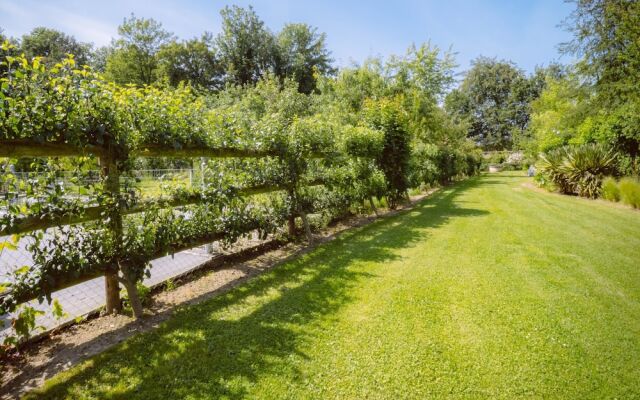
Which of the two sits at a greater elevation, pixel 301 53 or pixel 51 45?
pixel 51 45

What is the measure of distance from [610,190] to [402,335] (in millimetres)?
12737

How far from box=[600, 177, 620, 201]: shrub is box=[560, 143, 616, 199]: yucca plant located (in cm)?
58

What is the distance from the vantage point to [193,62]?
41.1 metres

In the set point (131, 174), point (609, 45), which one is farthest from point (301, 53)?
point (131, 174)

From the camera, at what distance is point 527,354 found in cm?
284

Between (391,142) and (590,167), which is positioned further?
(590,167)

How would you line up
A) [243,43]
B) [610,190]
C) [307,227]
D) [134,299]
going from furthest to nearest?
[243,43], [610,190], [307,227], [134,299]

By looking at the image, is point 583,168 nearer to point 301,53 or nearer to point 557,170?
point 557,170

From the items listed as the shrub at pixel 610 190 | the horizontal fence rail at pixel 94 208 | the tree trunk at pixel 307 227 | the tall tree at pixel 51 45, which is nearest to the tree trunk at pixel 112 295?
the horizontal fence rail at pixel 94 208

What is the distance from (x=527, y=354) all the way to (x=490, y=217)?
676 centimetres

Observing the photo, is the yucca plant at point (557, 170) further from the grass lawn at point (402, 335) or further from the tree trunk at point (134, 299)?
the tree trunk at point (134, 299)

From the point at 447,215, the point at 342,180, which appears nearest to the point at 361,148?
the point at 342,180

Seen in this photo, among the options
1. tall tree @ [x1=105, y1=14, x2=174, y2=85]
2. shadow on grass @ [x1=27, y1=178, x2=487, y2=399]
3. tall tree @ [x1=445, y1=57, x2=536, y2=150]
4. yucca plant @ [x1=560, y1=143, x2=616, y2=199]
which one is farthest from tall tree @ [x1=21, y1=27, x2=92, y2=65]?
tall tree @ [x1=445, y1=57, x2=536, y2=150]

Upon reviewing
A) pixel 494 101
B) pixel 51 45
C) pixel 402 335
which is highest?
pixel 51 45
